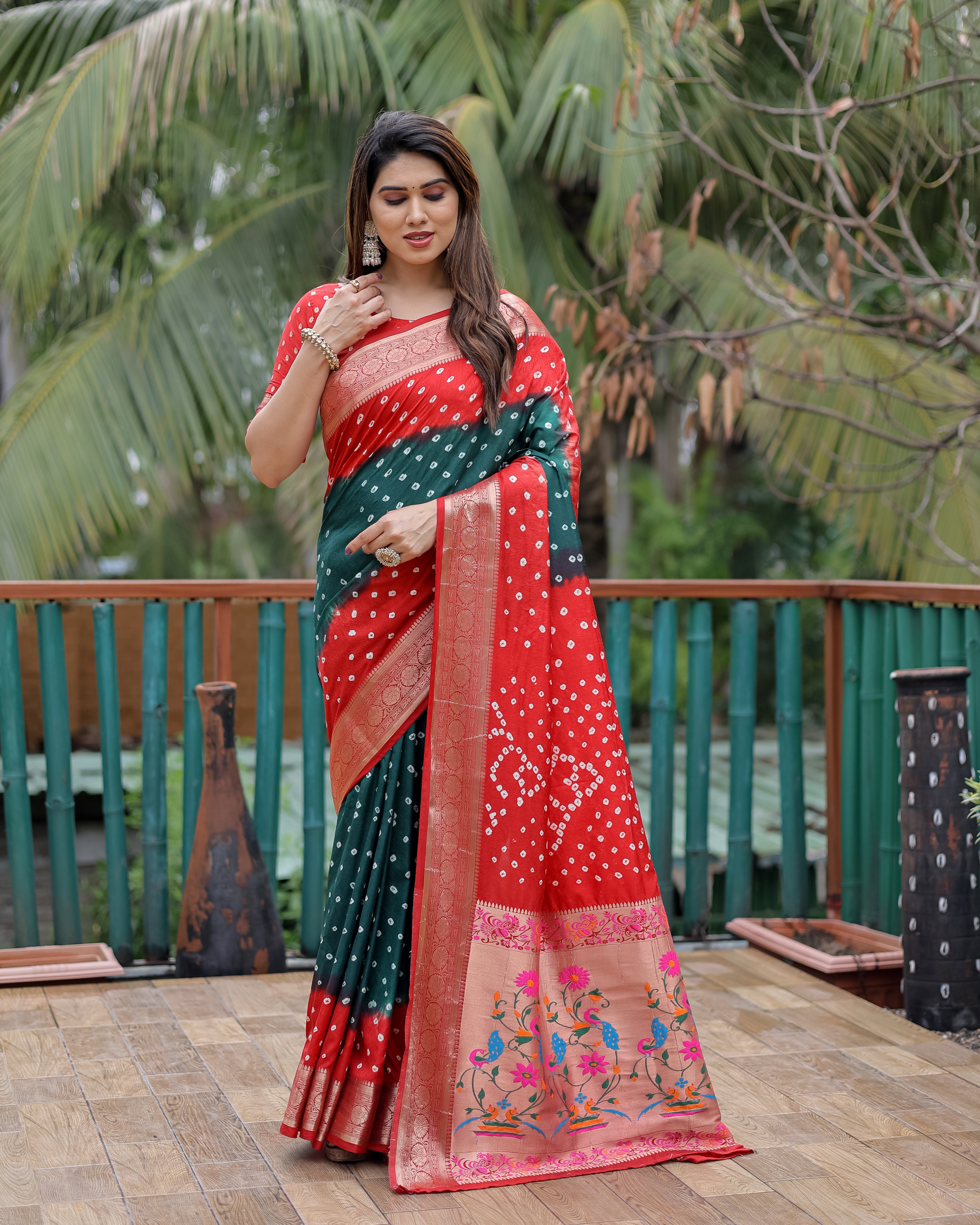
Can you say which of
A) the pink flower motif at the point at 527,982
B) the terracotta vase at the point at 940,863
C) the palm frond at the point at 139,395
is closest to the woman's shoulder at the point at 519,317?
the pink flower motif at the point at 527,982

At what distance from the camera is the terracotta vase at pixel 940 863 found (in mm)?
3033

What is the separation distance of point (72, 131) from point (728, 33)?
118 inches

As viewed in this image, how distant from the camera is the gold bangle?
85.3 inches

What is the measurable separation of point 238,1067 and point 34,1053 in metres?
0.44

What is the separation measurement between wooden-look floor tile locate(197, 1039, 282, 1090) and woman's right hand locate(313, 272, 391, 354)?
1.41m

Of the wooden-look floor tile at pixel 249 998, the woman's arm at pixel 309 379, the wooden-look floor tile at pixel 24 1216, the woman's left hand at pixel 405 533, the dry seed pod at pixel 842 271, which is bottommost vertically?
the wooden-look floor tile at pixel 249 998

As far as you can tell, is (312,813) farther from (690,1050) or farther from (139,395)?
(139,395)

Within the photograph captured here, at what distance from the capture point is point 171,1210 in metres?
2.04

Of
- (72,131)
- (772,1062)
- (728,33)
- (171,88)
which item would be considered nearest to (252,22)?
(171,88)

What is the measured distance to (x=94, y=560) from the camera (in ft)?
31.9

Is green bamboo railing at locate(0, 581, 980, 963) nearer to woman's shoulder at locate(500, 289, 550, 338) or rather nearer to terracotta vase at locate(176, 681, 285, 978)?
terracotta vase at locate(176, 681, 285, 978)

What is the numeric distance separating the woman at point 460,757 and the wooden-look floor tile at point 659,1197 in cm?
4

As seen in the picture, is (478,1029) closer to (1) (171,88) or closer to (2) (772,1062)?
(2) (772,1062)

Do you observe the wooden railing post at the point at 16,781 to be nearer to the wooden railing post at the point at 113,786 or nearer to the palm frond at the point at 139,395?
the wooden railing post at the point at 113,786
